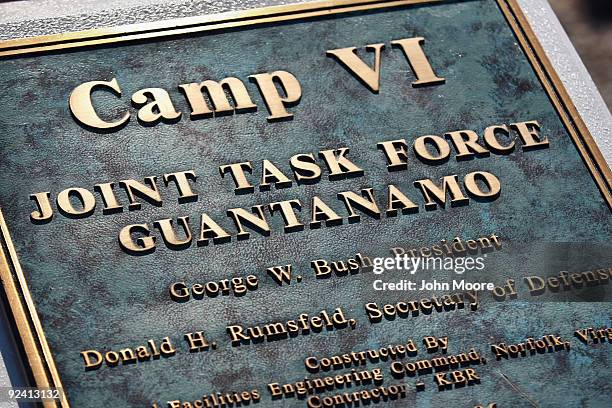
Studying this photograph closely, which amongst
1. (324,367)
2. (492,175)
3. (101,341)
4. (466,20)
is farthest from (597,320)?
(101,341)

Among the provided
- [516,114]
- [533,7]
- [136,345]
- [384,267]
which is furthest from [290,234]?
[533,7]

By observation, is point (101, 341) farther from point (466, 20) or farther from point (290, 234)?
point (466, 20)

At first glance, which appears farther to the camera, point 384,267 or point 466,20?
point 466,20

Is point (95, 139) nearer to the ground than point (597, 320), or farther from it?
farther from it

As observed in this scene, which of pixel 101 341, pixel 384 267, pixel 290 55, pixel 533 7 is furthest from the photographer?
pixel 533 7

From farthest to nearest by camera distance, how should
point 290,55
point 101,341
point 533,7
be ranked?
point 533,7, point 290,55, point 101,341

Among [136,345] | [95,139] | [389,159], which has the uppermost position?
[95,139]

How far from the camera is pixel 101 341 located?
6.62 metres

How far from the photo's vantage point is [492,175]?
744 cm

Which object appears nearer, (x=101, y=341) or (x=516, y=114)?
(x=101, y=341)

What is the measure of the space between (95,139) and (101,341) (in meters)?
1.17

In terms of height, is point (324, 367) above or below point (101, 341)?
below

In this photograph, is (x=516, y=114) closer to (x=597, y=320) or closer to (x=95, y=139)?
(x=597, y=320)

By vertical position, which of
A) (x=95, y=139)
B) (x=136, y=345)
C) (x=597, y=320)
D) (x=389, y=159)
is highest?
(x=95, y=139)
